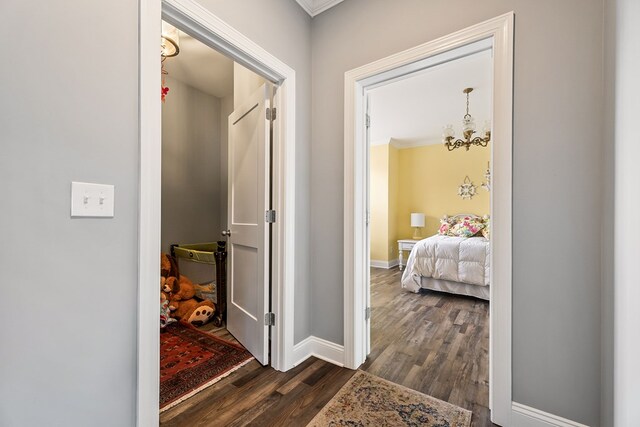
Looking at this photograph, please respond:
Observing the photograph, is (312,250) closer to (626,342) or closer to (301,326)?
(301,326)

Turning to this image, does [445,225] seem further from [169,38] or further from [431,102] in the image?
[169,38]

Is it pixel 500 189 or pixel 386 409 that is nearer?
pixel 500 189

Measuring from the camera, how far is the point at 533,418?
4.22 feet

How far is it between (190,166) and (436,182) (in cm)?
479

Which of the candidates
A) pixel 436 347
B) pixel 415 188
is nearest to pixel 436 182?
pixel 415 188

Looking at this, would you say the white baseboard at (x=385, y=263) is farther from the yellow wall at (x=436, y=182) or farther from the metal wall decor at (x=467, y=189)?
the metal wall decor at (x=467, y=189)

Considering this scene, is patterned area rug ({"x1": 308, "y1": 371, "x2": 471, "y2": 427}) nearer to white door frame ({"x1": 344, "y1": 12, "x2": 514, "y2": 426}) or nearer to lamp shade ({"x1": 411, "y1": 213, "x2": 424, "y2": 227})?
white door frame ({"x1": 344, "y1": 12, "x2": 514, "y2": 426})

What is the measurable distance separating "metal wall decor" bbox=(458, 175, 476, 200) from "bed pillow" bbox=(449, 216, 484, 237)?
59 cm

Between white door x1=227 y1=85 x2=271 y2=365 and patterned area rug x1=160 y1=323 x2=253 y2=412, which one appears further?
white door x1=227 y1=85 x2=271 y2=365

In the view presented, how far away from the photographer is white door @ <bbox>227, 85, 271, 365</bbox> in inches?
74.7

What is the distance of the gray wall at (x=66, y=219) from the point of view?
825 millimetres

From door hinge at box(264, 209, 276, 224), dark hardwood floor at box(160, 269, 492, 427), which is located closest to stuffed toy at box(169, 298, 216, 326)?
dark hardwood floor at box(160, 269, 492, 427)

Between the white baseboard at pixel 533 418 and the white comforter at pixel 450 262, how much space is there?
235cm

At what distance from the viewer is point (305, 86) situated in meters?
2.06
